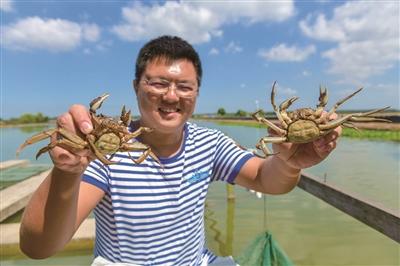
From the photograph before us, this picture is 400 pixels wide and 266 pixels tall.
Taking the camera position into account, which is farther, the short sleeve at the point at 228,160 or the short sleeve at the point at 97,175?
the short sleeve at the point at 228,160

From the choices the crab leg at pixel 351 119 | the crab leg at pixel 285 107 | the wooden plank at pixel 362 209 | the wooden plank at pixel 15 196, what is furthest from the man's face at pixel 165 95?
the wooden plank at pixel 15 196

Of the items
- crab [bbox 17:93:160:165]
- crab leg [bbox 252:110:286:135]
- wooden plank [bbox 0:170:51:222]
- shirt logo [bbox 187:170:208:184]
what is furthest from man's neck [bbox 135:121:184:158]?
wooden plank [bbox 0:170:51:222]

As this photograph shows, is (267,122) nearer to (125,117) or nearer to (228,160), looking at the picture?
(228,160)

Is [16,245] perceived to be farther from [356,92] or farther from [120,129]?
[356,92]

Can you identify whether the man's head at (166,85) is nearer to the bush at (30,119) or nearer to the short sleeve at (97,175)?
the short sleeve at (97,175)

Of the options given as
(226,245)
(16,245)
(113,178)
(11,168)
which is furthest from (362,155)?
(113,178)

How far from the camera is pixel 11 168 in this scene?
15.5m

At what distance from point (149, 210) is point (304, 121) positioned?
4.35 feet

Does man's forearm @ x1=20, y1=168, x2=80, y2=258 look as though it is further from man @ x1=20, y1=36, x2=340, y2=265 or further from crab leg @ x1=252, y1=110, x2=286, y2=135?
crab leg @ x1=252, y1=110, x2=286, y2=135

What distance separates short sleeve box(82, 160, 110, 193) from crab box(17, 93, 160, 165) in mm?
232

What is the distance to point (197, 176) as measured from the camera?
329 cm

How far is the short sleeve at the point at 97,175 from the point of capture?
2.78 metres

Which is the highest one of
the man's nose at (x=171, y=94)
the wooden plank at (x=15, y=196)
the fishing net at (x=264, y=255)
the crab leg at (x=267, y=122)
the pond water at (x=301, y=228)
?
the man's nose at (x=171, y=94)

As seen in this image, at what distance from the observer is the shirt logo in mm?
3232
